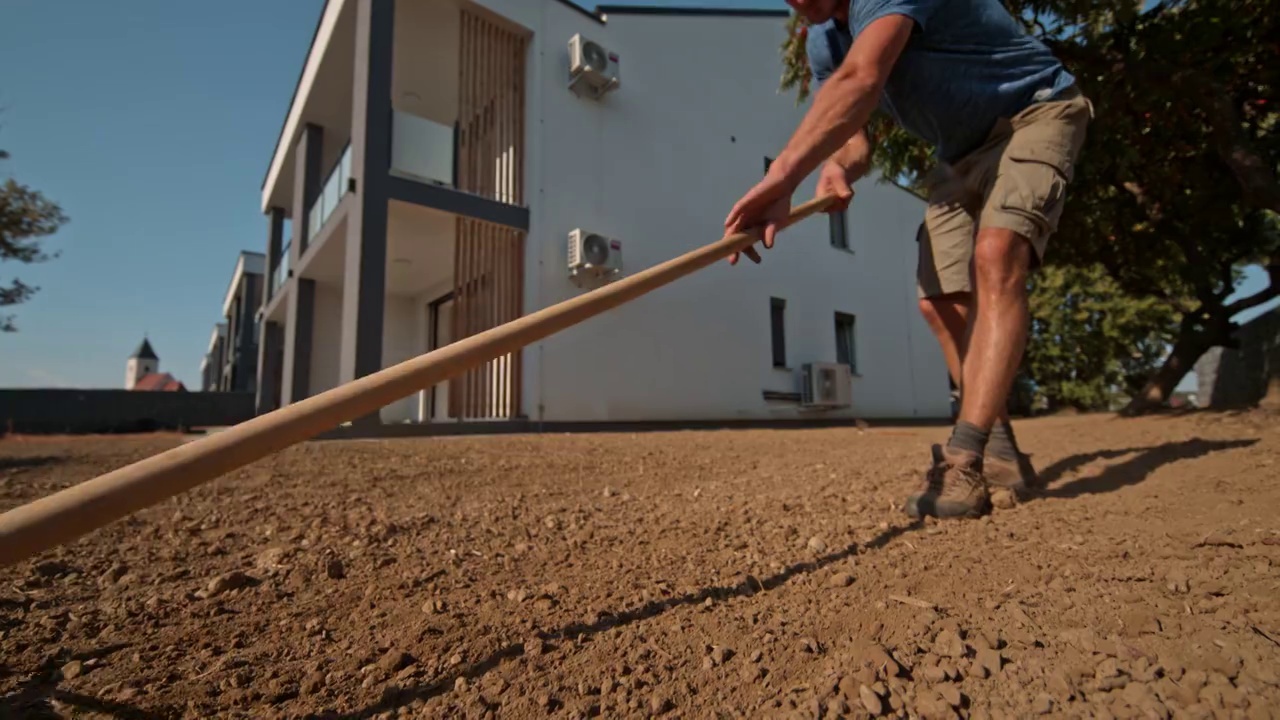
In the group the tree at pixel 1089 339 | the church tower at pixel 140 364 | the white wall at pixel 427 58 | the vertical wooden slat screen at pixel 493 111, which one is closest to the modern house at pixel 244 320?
the white wall at pixel 427 58

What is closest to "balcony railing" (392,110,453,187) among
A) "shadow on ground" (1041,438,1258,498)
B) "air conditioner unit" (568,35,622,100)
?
"air conditioner unit" (568,35,622,100)

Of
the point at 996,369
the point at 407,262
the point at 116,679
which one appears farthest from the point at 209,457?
the point at 407,262

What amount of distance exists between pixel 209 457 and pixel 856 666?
1.06m

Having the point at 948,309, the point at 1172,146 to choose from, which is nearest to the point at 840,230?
the point at 1172,146

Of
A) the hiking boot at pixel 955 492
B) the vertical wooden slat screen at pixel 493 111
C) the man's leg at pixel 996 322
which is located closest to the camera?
the hiking boot at pixel 955 492

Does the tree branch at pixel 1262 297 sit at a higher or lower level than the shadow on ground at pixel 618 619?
higher

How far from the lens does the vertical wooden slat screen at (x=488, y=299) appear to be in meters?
6.98

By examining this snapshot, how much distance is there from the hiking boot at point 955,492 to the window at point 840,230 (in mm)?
10694

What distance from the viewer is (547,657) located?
3.55 feet

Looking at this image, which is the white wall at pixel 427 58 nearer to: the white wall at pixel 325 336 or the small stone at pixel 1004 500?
the white wall at pixel 325 336

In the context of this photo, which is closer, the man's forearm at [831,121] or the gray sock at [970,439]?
the man's forearm at [831,121]

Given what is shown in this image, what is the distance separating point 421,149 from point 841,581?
6730 millimetres

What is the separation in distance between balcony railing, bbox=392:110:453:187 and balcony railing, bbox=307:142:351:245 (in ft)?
1.89

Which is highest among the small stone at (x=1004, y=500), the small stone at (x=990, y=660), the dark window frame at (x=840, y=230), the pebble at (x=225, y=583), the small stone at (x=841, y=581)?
the dark window frame at (x=840, y=230)
